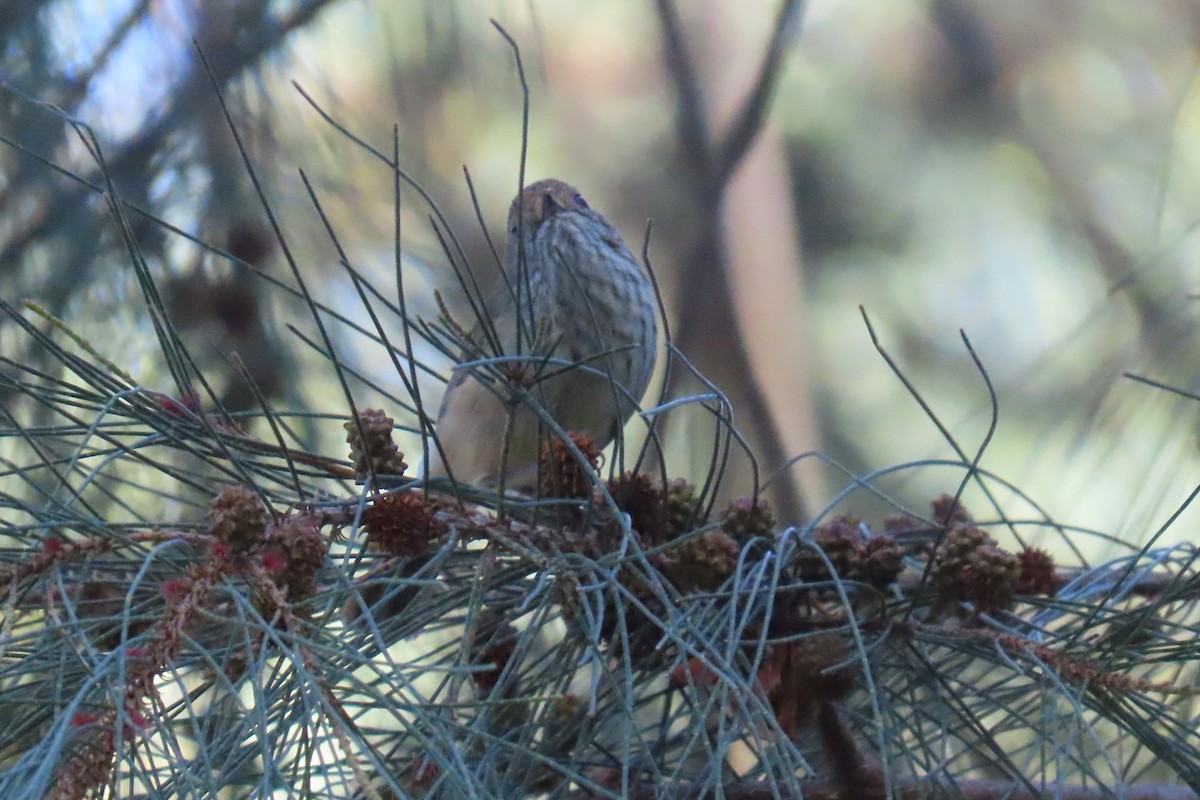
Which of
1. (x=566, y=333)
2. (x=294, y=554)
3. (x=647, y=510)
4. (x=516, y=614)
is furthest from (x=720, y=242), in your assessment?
(x=294, y=554)

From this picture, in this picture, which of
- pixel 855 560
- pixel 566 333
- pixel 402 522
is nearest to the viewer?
pixel 402 522

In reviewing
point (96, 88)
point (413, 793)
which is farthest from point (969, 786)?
point (96, 88)

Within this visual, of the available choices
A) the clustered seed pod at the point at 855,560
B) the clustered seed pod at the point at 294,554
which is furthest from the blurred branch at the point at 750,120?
the clustered seed pod at the point at 294,554

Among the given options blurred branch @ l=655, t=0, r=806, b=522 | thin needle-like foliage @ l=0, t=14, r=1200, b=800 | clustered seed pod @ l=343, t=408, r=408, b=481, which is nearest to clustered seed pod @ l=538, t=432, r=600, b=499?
thin needle-like foliage @ l=0, t=14, r=1200, b=800

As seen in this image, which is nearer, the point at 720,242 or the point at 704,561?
the point at 704,561

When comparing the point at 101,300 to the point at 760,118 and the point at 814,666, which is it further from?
the point at 814,666

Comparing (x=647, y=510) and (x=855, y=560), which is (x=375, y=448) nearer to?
(x=647, y=510)

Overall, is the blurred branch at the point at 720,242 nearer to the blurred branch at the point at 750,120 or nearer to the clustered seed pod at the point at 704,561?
the blurred branch at the point at 750,120

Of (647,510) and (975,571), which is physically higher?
(647,510)
